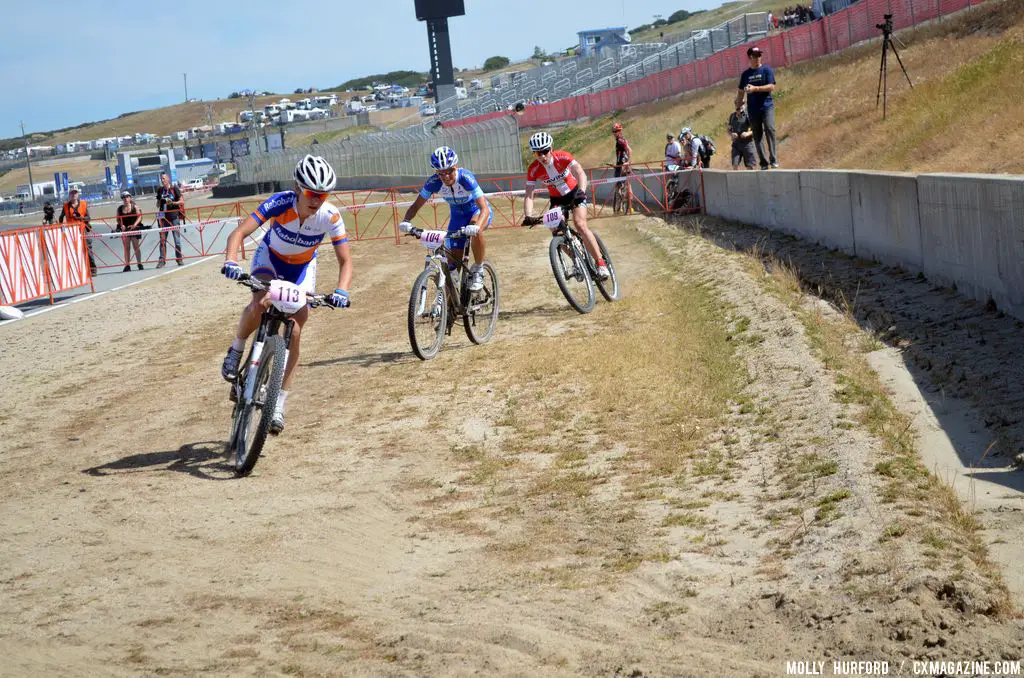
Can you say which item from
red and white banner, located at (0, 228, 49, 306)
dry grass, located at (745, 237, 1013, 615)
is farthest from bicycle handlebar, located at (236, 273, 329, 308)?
red and white banner, located at (0, 228, 49, 306)

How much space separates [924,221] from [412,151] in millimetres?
53471

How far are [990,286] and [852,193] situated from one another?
5.05 metres

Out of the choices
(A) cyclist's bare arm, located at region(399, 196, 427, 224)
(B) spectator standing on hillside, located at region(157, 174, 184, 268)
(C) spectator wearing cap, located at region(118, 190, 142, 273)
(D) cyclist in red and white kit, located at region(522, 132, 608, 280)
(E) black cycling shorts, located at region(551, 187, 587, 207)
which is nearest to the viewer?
(A) cyclist's bare arm, located at region(399, 196, 427, 224)

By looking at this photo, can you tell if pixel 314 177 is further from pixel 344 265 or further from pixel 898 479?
pixel 898 479

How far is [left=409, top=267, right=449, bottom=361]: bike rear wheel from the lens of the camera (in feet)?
36.6

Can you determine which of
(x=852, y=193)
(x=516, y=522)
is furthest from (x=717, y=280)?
(x=516, y=522)

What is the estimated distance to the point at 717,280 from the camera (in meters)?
14.9

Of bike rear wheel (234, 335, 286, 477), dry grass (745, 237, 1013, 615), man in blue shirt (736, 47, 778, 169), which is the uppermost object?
man in blue shirt (736, 47, 778, 169)

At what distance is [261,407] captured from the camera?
7.85 meters

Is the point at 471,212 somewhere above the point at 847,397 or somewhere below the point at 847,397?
above

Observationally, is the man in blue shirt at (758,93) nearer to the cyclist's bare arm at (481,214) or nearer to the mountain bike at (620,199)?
the cyclist's bare arm at (481,214)

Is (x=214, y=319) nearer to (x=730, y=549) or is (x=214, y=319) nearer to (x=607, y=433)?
(x=607, y=433)

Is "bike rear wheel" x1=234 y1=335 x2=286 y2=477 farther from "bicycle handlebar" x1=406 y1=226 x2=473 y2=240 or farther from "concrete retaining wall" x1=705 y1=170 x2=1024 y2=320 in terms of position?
"concrete retaining wall" x1=705 y1=170 x2=1024 y2=320

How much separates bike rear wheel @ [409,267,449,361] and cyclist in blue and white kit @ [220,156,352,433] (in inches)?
95.9
